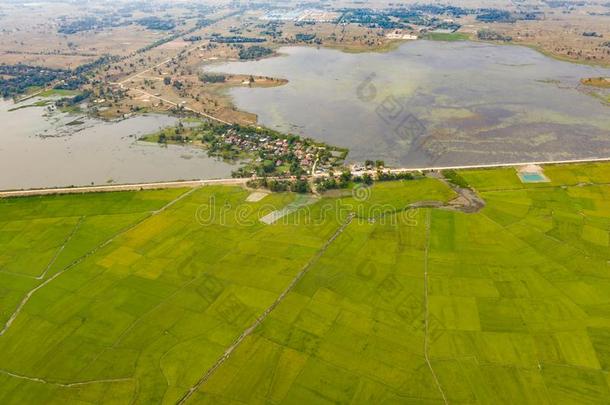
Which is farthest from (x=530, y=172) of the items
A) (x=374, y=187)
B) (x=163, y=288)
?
(x=163, y=288)

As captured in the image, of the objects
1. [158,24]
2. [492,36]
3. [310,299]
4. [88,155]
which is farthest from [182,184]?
[158,24]

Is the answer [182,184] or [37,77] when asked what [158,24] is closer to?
[37,77]

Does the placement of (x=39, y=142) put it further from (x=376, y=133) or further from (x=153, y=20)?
(x=153, y=20)

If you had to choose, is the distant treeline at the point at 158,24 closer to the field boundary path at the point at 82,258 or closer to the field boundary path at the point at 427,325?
the field boundary path at the point at 82,258

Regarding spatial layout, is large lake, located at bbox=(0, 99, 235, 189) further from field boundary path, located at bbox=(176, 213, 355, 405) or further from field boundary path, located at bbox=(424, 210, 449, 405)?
field boundary path, located at bbox=(424, 210, 449, 405)

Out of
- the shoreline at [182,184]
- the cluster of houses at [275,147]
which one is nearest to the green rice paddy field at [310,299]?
the shoreline at [182,184]

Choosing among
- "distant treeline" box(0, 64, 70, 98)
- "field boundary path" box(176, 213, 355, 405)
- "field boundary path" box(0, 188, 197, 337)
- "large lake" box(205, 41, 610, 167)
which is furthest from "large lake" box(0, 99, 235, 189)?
"field boundary path" box(176, 213, 355, 405)
